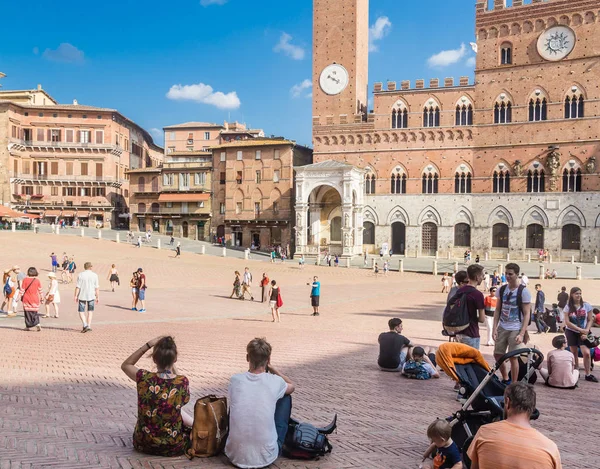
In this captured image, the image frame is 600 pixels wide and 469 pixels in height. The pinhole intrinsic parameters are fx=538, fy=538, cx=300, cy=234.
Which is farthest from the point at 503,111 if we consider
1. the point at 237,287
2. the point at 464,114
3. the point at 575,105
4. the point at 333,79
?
the point at 237,287

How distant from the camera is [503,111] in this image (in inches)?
1743

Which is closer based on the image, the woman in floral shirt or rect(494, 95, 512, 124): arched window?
the woman in floral shirt

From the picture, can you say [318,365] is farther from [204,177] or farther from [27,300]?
[204,177]

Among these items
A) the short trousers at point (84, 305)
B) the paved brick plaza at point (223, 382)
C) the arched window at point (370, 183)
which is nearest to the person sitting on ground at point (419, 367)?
the paved brick plaza at point (223, 382)

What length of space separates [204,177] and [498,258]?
98.8 feet

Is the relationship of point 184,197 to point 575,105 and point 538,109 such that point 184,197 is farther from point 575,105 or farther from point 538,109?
point 575,105

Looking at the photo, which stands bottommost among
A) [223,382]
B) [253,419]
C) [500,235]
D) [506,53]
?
[223,382]

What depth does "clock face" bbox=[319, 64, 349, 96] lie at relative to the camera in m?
49.8

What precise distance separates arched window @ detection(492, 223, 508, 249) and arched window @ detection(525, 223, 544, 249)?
5.52ft

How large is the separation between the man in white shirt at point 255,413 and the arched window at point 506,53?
1796 inches

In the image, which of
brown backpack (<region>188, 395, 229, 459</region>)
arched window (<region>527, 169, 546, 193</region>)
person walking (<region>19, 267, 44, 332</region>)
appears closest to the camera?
brown backpack (<region>188, 395, 229, 459</region>)

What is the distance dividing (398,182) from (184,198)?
73.6 feet

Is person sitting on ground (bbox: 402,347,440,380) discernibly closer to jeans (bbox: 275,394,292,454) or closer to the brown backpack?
jeans (bbox: 275,394,292,454)

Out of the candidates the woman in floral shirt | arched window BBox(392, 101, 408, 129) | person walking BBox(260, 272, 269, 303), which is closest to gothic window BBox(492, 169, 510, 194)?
arched window BBox(392, 101, 408, 129)
